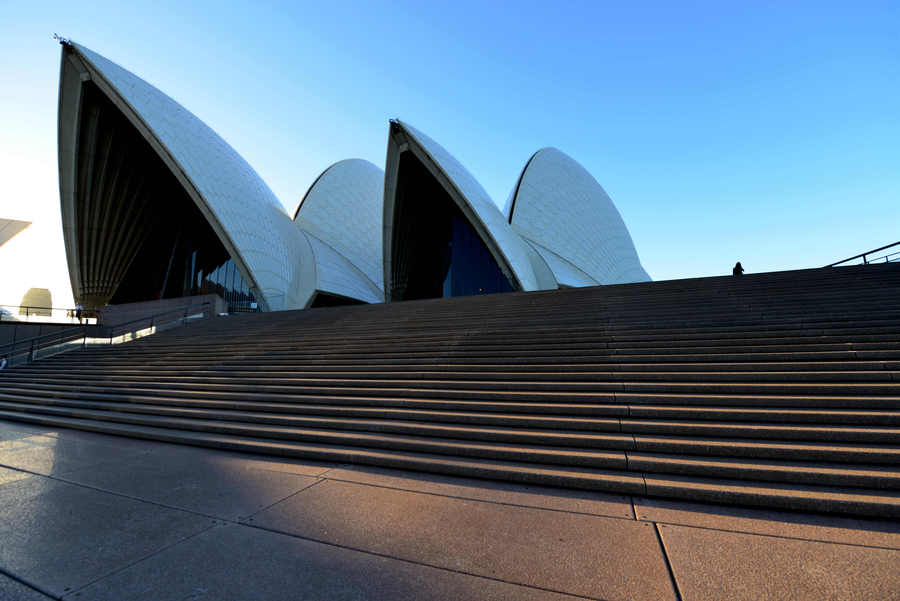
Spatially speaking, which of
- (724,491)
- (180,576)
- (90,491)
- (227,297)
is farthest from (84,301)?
(724,491)

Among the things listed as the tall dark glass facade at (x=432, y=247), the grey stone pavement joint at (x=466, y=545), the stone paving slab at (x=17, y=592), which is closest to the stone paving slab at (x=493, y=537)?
the grey stone pavement joint at (x=466, y=545)

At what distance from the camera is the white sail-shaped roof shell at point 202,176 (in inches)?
715

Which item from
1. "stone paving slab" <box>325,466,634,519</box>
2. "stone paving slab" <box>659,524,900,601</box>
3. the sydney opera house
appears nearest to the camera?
"stone paving slab" <box>659,524,900,601</box>

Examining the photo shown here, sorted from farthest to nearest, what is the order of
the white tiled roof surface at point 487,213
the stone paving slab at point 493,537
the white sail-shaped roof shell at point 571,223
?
the white sail-shaped roof shell at point 571,223 < the white tiled roof surface at point 487,213 < the stone paving slab at point 493,537

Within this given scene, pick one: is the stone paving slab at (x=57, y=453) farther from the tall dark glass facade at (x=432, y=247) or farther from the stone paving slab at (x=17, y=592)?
the tall dark glass facade at (x=432, y=247)

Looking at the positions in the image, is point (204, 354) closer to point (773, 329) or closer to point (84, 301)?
point (773, 329)

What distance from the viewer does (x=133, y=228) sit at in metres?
25.2

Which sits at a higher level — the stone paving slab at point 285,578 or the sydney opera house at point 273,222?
the sydney opera house at point 273,222

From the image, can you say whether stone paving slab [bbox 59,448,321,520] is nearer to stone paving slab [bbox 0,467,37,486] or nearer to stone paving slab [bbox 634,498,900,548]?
stone paving slab [bbox 0,467,37,486]

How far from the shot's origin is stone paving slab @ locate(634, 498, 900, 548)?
242cm

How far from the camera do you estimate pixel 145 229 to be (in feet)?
85.5

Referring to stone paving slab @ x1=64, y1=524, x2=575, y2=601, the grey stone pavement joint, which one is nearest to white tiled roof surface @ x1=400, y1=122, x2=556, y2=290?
the grey stone pavement joint

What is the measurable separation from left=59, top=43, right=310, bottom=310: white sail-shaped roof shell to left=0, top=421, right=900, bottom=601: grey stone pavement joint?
18258 mm

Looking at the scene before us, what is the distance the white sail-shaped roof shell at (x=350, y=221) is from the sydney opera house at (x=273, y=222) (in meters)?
0.10
